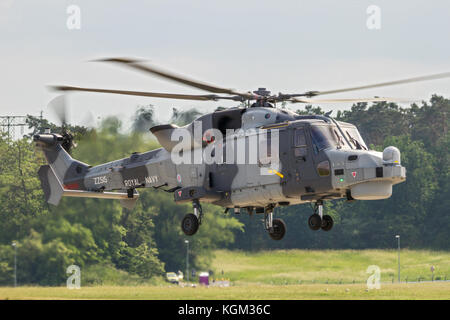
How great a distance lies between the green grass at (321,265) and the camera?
5600 cm

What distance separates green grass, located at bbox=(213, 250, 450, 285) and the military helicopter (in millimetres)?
29591

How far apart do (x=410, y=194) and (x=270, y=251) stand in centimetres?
2334

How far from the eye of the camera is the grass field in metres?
49.5

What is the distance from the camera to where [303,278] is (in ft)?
189

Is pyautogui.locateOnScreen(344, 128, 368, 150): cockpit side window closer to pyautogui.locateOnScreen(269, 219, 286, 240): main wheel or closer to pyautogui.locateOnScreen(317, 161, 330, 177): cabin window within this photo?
pyautogui.locateOnScreen(317, 161, 330, 177): cabin window

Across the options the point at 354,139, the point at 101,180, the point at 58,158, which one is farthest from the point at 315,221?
the point at 58,158

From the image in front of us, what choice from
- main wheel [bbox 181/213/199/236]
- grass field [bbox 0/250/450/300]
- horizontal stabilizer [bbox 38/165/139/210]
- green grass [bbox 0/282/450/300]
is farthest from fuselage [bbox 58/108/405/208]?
green grass [bbox 0/282/450/300]

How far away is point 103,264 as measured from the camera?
46.7 meters

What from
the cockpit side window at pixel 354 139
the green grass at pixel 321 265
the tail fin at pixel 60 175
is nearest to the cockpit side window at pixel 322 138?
the cockpit side window at pixel 354 139

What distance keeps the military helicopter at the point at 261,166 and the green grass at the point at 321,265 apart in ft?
97.1

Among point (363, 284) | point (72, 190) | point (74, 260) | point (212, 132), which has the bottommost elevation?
point (363, 284)

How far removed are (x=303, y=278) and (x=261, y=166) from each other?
35629 mm
